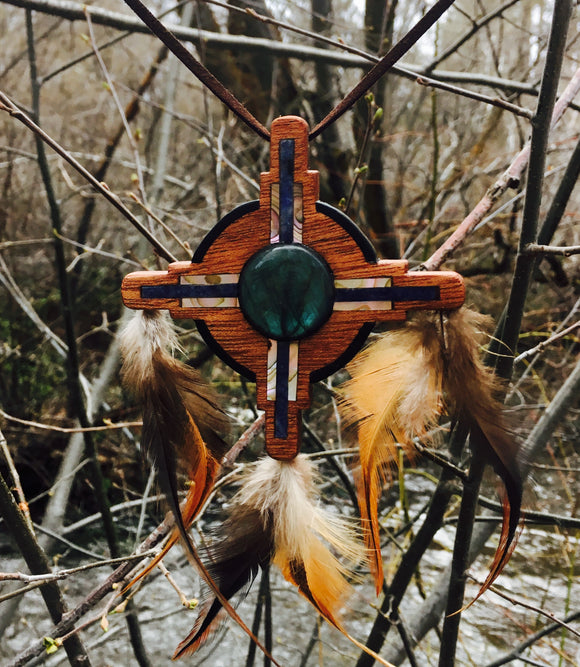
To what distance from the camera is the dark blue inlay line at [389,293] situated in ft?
1.69

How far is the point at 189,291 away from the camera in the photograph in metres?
0.56

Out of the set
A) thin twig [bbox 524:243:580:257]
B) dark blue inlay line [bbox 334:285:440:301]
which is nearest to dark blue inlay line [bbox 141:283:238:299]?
dark blue inlay line [bbox 334:285:440:301]

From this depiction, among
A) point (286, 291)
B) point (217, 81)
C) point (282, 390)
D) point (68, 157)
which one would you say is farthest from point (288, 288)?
point (68, 157)

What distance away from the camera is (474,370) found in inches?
21.6

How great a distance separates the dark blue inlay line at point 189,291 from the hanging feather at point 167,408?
0.03m

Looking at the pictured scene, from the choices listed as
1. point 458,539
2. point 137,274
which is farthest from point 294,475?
point 458,539

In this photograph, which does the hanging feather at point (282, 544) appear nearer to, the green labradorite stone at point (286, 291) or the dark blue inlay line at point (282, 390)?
the dark blue inlay line at point (282, 390)

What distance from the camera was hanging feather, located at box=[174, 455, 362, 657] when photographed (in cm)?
57

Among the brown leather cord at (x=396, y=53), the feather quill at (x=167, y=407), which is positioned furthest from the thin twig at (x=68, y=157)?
the brown leather cord at (x=396, y=53)

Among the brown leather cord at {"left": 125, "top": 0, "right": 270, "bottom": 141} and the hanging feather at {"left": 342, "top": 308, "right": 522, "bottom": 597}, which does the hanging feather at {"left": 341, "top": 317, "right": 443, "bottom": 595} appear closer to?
the hanging feather at {"left": 342, "top": 308, "right": 522, "bottom": 597}

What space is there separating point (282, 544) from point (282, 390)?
153mm

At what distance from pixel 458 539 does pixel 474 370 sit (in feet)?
1.22

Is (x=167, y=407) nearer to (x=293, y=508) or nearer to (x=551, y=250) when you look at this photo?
(x=293, y=508)

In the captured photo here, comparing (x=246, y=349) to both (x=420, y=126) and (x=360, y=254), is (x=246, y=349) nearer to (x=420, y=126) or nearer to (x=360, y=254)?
(x=360, y=254)
